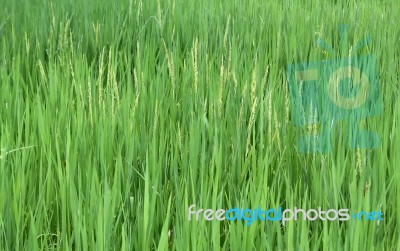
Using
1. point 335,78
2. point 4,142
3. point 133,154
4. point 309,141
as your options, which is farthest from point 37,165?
point 335,78

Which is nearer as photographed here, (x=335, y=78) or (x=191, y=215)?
(x=191, y=215)

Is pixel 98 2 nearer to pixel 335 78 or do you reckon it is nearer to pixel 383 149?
pixel 335 78

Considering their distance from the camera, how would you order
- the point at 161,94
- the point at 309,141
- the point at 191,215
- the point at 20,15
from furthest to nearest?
the point at 20,15 < the point at 161,94 < the point at 309,141 < the point at 191,215

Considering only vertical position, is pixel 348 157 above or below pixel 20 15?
below

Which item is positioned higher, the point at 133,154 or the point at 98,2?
the point at 98,2

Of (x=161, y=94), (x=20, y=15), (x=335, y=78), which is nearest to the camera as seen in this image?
(x=161, y=94)

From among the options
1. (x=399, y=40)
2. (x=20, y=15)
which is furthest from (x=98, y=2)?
(x=399, y=40)

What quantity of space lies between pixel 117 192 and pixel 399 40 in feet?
5.98

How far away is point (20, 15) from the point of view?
2.83 m

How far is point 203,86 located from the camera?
5.86 ft

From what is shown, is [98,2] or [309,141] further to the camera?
[98,2]

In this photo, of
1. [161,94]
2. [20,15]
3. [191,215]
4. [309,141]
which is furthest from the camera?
[20,15]

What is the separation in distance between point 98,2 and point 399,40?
1.43m

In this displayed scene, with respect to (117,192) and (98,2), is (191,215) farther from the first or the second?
(98,2)
